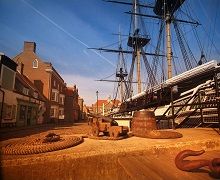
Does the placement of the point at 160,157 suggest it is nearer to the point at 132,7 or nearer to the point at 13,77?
the point at 13,77

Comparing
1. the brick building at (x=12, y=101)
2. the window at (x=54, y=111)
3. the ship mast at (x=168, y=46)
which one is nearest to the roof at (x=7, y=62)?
the brick building at (x=12, y=101)

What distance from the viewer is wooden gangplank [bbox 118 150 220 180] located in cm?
299

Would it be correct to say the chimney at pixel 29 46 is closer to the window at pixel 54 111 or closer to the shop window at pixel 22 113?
the window at pixel 54 111

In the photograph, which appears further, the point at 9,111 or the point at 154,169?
the point at 9,111

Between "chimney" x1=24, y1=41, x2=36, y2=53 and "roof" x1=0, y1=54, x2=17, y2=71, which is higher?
"chimney" x1=24, y1=41, x2=36, y2=53

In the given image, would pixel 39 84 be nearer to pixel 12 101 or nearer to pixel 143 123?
pixel 12 101

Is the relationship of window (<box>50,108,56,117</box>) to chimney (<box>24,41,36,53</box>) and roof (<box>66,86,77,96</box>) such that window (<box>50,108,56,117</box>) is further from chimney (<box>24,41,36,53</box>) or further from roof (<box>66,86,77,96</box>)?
chimney (<box>24,41,36,53</box>)

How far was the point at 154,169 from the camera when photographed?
3.24 m

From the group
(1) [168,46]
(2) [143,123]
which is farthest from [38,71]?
(2) [143,123]

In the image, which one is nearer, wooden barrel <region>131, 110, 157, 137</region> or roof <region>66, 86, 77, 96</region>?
wooden barrel <region>131, 110, 157, 137</region>

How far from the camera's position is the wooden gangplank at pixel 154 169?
9.81ft

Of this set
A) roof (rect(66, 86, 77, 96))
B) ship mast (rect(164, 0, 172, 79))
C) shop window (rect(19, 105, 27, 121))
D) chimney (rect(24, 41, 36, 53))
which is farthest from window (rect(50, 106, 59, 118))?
ship mast (rect(164, 0, 172, 79))

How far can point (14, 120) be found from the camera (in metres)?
22.2

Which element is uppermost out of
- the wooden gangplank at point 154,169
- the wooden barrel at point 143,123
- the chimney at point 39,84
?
the chimney at point 39,84
